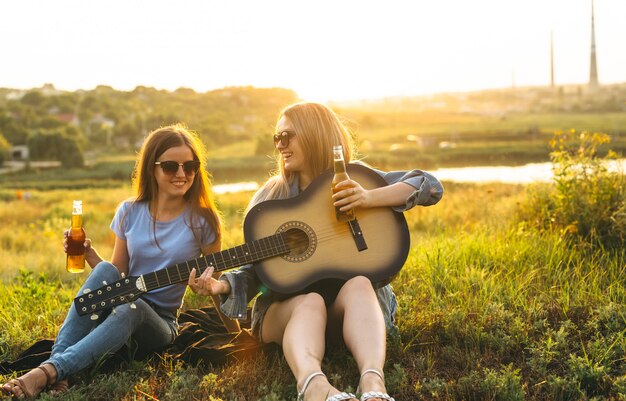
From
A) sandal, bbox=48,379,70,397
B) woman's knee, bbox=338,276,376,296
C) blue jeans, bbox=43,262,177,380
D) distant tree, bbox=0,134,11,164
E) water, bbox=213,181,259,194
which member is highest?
woman's knee, bbox=338,276,376,296

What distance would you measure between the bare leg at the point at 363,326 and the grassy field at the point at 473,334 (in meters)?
0.38

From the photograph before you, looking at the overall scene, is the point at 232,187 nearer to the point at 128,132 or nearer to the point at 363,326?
the point at 363,326

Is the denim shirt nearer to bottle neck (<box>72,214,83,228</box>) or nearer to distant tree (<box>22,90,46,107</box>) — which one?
bottle neck (<box>72,214,83,228</box>)

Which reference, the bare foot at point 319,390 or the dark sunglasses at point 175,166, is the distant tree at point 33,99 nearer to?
the dark sunglasses at point 175,166

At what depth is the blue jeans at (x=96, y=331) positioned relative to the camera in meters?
3.22

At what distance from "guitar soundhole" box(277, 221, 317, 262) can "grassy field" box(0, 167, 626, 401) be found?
0.67 m

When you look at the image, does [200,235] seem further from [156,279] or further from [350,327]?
[350,327]

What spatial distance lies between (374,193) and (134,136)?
55.3m

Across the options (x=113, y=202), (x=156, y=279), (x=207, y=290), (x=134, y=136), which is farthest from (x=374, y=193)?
(x=134, y=136)

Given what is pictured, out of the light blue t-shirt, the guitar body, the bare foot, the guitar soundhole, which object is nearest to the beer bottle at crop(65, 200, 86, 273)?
the light blue t-shirt

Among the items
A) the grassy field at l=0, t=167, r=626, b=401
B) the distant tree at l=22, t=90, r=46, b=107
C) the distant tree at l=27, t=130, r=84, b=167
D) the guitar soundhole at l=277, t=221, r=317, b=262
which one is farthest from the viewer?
the distant tree at l=22, t=90, r=46, b=107

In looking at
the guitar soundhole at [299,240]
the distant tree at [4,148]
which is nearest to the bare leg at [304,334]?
the guitar soundhole at [299,240]

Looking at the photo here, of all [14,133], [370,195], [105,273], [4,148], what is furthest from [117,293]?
[14,133]

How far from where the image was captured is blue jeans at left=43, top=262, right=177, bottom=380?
10.6ft
